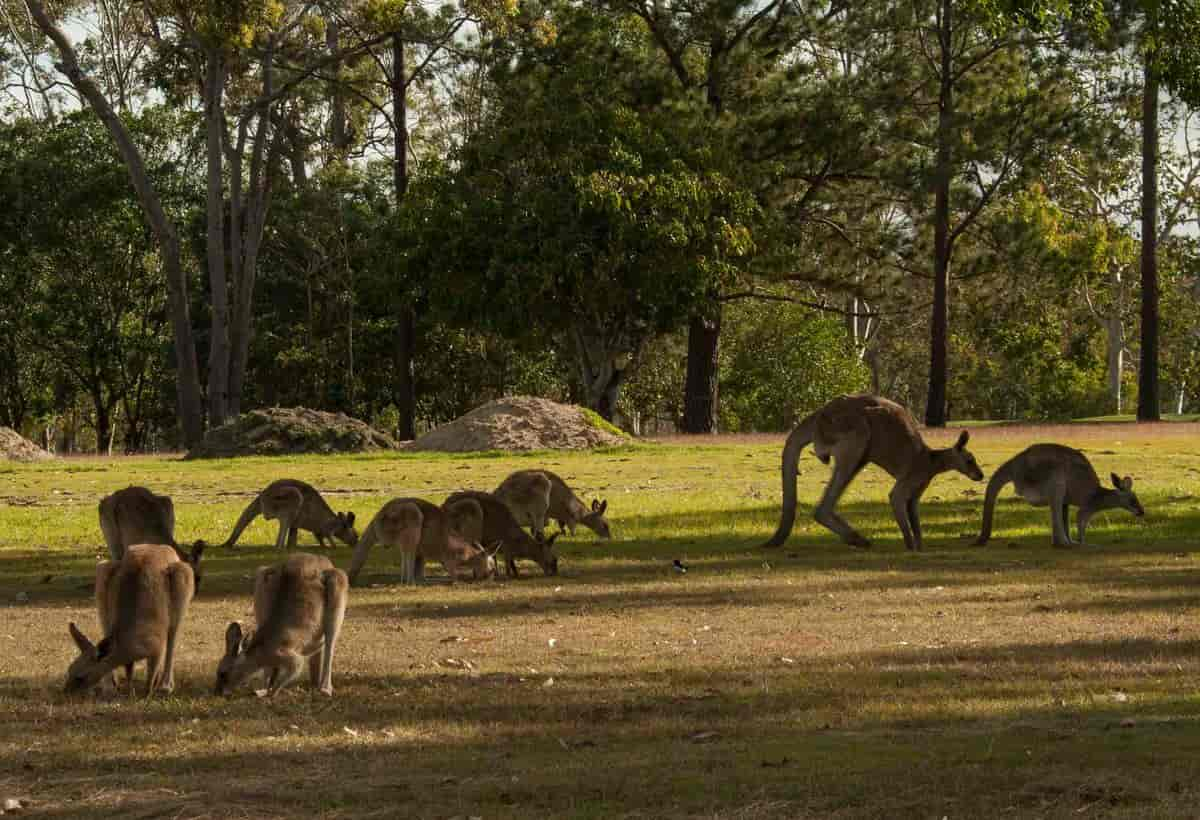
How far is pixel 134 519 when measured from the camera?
15.0 m

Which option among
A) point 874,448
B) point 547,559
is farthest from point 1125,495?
point 547,559

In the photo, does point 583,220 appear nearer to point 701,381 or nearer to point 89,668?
point 701,381

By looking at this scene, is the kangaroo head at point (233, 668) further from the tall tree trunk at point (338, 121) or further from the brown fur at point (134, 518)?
the tall tree trunk at point (338, 121)

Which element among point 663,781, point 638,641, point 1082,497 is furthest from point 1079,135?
point 663,781

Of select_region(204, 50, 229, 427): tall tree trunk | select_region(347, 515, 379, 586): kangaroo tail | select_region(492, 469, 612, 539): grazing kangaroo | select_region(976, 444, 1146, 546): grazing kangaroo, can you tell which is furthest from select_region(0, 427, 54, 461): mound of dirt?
select_region(976, 444, 1146, 546): grazing kangaroo

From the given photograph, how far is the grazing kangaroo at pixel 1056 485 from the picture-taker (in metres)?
18.5

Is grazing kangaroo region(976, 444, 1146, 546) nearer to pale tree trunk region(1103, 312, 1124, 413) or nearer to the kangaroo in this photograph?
the kangaroo

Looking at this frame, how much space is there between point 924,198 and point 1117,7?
27.9 ft

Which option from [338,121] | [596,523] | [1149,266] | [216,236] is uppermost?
[338,121]

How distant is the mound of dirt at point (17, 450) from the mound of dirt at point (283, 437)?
3905mm

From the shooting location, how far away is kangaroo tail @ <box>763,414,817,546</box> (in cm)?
1869

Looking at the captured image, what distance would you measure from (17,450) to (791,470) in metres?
25.0

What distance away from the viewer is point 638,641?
12148 millimetres

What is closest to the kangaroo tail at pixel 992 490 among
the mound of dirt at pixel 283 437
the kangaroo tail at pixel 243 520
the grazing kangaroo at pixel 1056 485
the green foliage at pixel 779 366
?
the grazing kangaroo at pixel 1056 485
